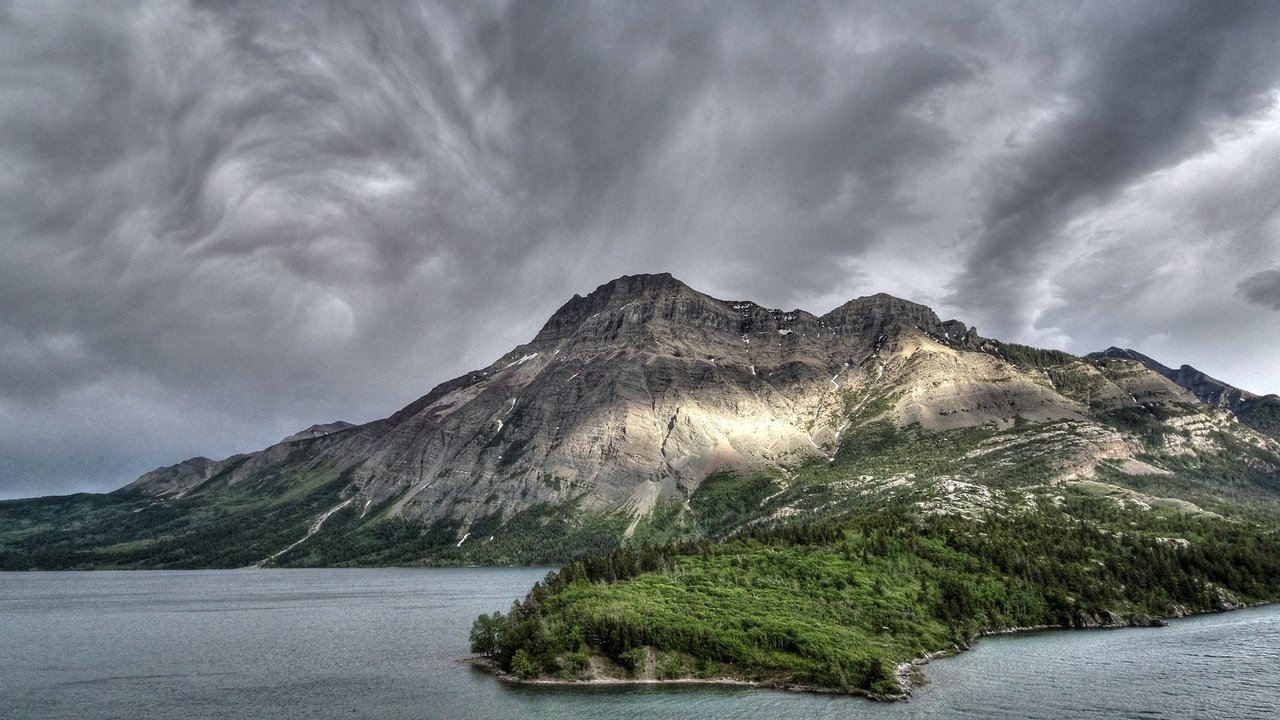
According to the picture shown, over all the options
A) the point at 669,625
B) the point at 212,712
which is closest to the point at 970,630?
the point at 669,625

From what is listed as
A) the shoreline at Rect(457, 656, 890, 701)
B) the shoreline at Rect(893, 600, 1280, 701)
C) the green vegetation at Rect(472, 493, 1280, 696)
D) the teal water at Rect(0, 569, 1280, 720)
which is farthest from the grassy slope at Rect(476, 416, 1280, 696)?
the teal water at Rect(0, 569, 1280, 720)

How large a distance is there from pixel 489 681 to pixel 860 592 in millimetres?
62281

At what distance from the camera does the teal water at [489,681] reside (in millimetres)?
79000

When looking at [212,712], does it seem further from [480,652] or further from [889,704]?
[889,704]

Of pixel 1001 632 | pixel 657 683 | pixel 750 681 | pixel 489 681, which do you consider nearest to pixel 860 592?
pixel 1001 632

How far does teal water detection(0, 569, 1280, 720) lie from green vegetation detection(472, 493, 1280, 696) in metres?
6.05

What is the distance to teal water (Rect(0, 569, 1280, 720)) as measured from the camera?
3110 inches

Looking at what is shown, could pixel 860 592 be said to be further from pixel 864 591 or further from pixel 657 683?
pixel 657 683

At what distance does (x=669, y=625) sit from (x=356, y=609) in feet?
386

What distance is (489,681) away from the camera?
96.2m

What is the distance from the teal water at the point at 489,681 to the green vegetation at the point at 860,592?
6052 millimetres

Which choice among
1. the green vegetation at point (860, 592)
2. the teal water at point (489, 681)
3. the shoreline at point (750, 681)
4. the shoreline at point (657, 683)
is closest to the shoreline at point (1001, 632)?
the shoreline at point (750, 681)

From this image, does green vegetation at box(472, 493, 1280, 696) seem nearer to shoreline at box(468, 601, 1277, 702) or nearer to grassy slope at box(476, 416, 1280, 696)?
grassy slope at box(476, 416, 1280, 696)

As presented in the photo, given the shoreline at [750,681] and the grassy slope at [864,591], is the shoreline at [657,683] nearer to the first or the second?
the shoreline at [750,681]
